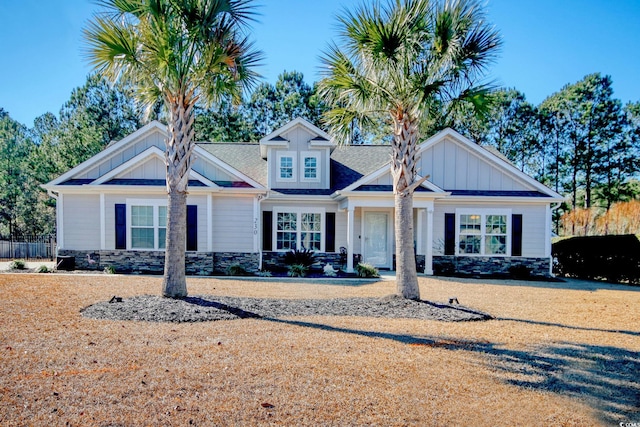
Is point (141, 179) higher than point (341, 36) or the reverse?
the reverse

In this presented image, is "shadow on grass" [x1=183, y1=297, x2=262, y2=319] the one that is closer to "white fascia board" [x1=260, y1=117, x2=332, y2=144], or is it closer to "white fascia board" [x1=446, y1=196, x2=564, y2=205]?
"white fascia board" [x1=260, y1=117, x2=332, y2=144]

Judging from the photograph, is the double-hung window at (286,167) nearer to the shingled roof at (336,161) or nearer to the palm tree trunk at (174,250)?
the shingled roof at (336,161)

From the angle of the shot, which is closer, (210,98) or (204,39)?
(204,39)

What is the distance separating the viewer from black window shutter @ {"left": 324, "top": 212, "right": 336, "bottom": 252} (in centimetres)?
1659

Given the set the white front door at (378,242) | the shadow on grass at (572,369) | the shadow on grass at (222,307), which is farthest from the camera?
the white front door at (378,242)

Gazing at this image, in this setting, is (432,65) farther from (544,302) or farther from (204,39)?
(544,302)

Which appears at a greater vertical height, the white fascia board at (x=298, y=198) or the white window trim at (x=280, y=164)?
the white window trim at (x=280, y=164)

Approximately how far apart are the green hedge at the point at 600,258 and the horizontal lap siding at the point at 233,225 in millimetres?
13522

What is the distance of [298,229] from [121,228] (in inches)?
261

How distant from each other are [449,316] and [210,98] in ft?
21.6

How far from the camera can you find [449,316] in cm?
766

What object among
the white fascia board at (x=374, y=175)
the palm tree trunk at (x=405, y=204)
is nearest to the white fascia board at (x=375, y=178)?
the white fascia board at (x=374, y=175)

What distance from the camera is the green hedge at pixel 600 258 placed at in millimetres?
14992

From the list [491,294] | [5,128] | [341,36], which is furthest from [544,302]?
[5,128]
